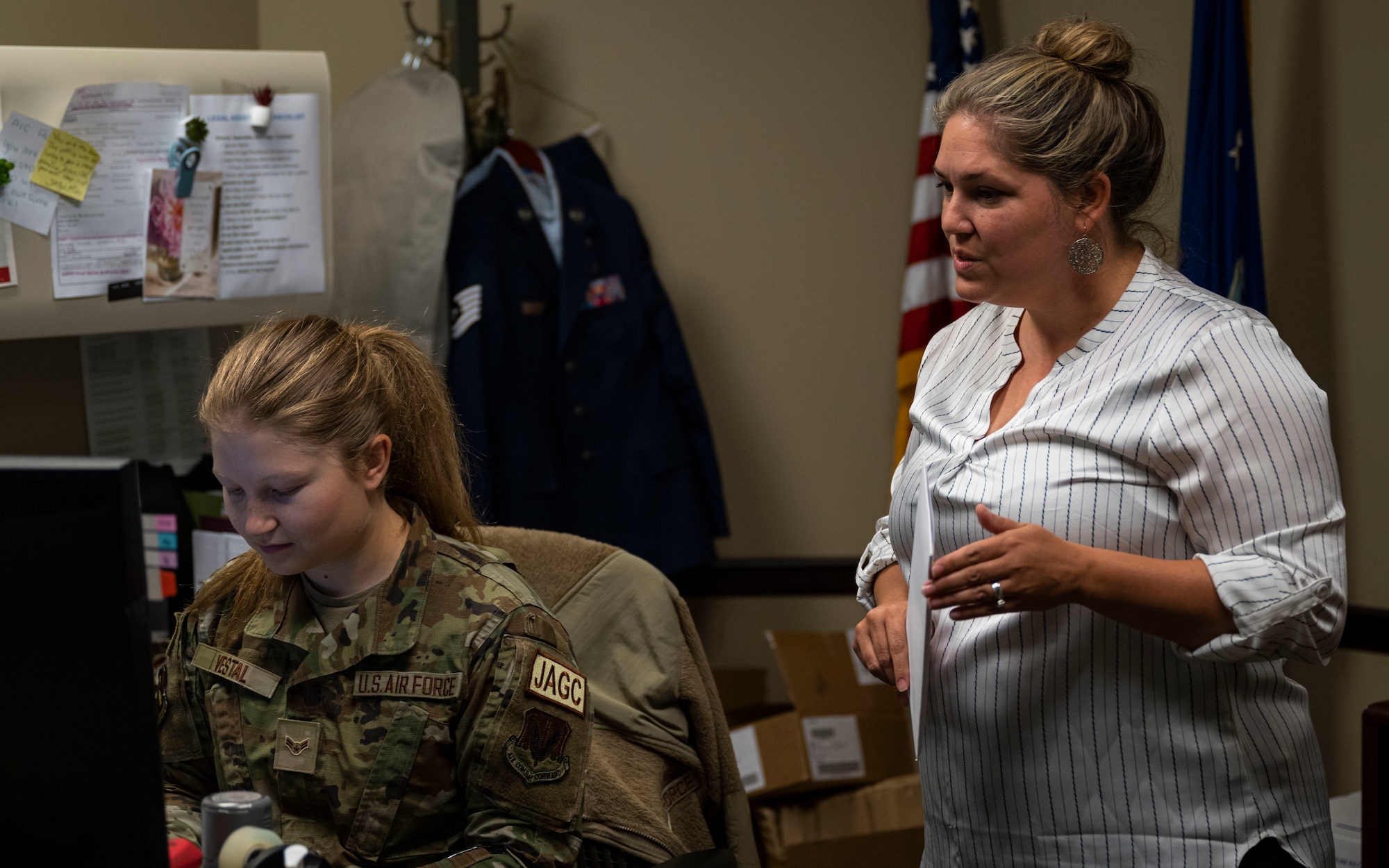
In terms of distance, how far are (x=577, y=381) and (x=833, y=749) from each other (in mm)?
973

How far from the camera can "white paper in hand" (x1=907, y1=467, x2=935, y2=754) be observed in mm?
1186

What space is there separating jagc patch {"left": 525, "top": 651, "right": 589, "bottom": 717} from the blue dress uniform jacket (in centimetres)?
123

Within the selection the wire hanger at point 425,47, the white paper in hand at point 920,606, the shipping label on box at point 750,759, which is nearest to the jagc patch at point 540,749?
the white paper in hand at point 920,606

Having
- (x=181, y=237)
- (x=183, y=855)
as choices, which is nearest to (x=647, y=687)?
(x=183, y=855)

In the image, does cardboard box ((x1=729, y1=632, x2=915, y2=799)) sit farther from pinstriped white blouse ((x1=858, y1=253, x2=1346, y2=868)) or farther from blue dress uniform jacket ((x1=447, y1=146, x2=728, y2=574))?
pinstriped white blouse ((x1=858, y1=253, x2=1346, y2=868))

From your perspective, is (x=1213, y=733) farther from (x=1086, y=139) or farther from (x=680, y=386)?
(x=680, y=386)

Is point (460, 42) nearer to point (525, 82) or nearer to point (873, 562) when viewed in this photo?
point (525, 82)

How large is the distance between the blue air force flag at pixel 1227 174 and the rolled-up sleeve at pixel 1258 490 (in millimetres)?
993

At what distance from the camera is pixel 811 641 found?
2820mm

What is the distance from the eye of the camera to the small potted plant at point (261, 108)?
2.12 meters

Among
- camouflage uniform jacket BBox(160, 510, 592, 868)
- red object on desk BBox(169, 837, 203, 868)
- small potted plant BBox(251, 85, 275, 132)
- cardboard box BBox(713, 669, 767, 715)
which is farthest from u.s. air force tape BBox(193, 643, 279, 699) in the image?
cardboard box BBox(713, 669, 767, 715)

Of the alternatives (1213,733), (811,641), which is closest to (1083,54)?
(1213,733)

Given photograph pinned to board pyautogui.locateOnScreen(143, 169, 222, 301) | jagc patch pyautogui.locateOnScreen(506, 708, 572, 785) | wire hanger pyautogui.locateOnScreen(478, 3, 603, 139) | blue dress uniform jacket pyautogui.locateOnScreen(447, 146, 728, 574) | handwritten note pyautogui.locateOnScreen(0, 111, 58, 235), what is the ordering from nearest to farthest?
jagc patch pyautogui.locateOnScreen(506, 708, 572, 785), handwritten note pyautogui.locateOnScreen(0, 111, 58, 235), photograph pinned to board pyautogui.locateOnScreen(143, 169, 222, 301), blue dress uniform jacket pyautogui.locateOnScreen(447, 146, 728, 574), wire hanger pyautogui.locateOnScreen(478, 3, 603, 139)

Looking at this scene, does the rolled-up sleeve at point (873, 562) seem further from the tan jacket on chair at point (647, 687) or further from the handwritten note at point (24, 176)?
the handwritten note at point (24, 176)
